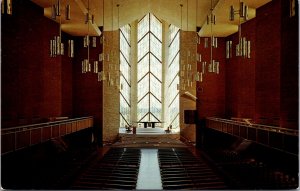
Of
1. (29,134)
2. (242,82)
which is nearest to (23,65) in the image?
(29,134)

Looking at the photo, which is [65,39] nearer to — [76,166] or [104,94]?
[104,94]

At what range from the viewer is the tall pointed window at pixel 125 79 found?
22.5 m

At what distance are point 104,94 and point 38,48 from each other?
615 centimetres

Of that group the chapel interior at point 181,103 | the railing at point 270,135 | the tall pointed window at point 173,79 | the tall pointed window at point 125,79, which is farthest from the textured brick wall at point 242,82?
the tall pointed window at point 125,79

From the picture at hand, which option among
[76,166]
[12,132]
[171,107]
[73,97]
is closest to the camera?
[12,132]

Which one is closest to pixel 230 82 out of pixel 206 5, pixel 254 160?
pixel 206 5

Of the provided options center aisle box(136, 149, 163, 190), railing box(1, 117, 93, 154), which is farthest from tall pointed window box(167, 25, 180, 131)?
railing box(1, 117, 93, 154)

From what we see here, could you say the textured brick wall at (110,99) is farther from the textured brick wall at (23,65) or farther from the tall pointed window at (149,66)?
the tall pointed window at (149,66)

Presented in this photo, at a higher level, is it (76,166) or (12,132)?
(12,132)

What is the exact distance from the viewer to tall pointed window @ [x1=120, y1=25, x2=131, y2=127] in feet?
73.9

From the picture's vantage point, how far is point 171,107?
78.3 ft

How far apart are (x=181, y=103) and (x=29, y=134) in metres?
11.7

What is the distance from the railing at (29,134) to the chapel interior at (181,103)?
5 centimetres

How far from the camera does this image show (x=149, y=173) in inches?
368
